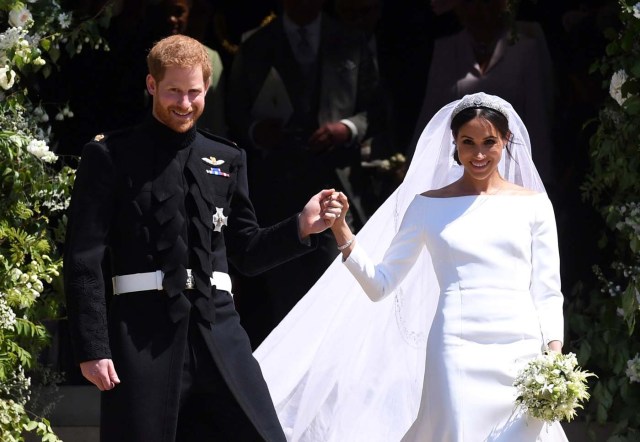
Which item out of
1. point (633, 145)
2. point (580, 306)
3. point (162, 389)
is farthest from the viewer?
point (580, 306)

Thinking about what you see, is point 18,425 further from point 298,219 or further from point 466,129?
point 466,129

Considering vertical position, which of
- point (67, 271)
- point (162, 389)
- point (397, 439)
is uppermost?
point (67, 271)

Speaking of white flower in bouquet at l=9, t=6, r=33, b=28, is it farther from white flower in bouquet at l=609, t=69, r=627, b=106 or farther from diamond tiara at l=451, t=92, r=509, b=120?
white flower in bouquet at l=609, t=69, r=627, b=106

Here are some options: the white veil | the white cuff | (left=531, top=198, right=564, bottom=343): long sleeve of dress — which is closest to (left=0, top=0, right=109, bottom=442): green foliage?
the white veil

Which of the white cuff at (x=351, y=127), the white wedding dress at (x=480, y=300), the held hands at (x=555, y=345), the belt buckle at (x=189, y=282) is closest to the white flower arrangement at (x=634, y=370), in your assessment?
the white wedding dress at (x=480, y=300)

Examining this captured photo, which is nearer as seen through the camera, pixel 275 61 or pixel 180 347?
pixel 180 347

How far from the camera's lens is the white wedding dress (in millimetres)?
4602

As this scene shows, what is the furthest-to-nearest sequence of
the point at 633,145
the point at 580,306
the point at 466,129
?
the point at 580,306
the point at 633,145
the point at 466,129

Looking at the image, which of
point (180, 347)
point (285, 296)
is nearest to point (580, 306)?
point (285, 296)

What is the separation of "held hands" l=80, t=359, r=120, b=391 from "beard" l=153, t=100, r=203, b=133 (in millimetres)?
752

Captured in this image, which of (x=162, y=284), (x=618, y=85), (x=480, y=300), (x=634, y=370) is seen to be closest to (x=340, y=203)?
(x=480, y=300)

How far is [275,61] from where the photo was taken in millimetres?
7188

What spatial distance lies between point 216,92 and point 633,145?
233cm

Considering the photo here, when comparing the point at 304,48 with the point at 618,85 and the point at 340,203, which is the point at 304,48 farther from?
the point at 340,203
